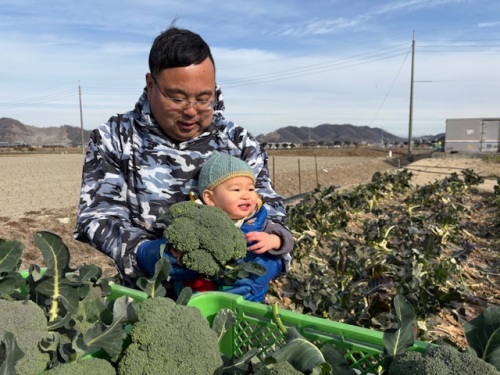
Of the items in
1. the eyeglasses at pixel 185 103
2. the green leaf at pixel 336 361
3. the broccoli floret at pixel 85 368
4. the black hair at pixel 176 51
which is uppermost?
the black hair at pixel 176 51

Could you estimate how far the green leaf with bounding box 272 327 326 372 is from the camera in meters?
1.26

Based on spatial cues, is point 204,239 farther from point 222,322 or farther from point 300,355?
point 300,355

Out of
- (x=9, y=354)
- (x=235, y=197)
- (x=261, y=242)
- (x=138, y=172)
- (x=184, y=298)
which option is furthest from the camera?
(x=138, y=172)

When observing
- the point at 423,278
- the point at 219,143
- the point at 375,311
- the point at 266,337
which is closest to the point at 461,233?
the point at 423,278

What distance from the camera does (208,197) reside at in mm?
2100

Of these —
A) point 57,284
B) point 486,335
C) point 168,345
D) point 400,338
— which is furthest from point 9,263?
point 486,335

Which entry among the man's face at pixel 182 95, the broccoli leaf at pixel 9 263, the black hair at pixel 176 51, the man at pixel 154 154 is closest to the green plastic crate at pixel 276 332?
the man at pixel 154 154

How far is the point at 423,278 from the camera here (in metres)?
4.19

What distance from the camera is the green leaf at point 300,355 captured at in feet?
4.13

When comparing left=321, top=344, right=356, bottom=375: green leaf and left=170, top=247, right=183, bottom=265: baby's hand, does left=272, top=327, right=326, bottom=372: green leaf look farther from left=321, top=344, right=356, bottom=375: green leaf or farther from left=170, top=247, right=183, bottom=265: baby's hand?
left=170, top=247, right=183, bottom=265: baby's hand

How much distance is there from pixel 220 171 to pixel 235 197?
127mm

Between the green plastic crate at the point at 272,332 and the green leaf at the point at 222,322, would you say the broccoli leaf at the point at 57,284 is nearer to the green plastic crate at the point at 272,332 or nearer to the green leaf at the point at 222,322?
the green plastic crate at the point at 272,332

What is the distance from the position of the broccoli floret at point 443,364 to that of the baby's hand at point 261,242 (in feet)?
2.63

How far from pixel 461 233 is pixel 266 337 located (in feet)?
21.3
